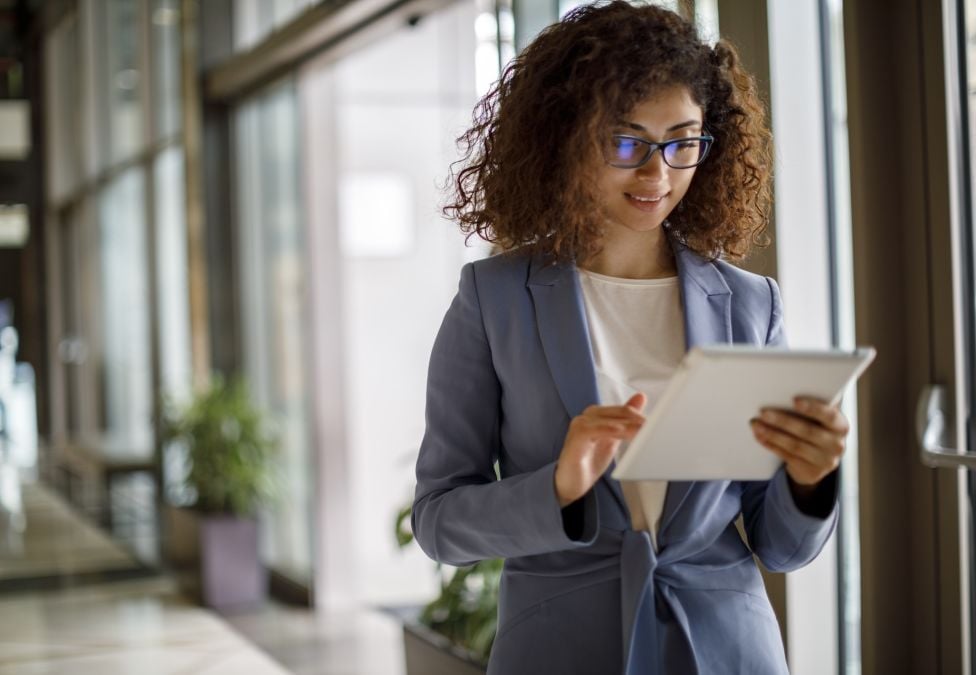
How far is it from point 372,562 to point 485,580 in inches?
117

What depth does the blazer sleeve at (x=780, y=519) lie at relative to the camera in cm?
142

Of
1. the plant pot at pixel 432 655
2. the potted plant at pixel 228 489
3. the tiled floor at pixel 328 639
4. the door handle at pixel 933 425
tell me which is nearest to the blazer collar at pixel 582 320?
the door handle at pixel 933 425

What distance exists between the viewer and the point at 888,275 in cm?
237

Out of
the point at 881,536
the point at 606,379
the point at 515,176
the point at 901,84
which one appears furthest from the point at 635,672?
the point at 901,84

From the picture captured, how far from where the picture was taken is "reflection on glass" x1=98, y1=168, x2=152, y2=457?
863 centimetres

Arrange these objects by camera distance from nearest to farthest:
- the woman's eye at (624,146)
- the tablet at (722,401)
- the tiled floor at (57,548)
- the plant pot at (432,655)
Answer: the tablet at (722,401) < the woman's eye at (624,146) < the plant pot at (432,655) < the tiled floor at (57,548)

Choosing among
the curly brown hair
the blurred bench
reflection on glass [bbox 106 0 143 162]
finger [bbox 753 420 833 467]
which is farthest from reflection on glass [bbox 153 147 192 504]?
finger [bbox 753 420 833 467]

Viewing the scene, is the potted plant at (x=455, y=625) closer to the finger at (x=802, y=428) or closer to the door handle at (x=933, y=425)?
the door handle at (x=933, y=425)

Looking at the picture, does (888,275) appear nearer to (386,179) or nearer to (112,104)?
(386,179)

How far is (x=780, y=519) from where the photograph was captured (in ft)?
4.75

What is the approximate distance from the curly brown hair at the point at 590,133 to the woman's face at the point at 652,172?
1 centimetres

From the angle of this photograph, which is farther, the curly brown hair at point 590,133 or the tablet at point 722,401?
the curly brown hair at point 590,133

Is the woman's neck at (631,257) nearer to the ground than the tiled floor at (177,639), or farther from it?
farther from it

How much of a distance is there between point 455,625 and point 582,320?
2.20 metres
